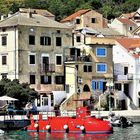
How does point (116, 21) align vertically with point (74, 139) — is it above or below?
above

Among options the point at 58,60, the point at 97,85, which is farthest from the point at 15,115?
the point at 97,85

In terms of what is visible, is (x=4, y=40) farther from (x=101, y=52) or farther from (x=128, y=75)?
(x=128, y=75)

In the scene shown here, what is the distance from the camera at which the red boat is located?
50812 mm

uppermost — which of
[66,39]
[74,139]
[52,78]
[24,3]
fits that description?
[24,3]

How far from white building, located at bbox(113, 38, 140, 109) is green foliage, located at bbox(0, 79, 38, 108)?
604 inches

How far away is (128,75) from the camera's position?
268 ft

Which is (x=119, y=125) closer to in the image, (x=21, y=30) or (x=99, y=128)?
(x=99, y=128)

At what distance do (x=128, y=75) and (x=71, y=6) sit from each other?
253 ft

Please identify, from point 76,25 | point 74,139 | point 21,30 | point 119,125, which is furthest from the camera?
point 76,25

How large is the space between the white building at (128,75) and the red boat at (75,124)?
28131 mm

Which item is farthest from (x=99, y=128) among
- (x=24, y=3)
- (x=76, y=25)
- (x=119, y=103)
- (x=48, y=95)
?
(x=24, y=3)

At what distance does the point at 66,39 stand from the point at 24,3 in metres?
→ 79.8

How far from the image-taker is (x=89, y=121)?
51094mm

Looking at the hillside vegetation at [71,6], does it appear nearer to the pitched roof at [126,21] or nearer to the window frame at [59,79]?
A: the pitched roof at [126,21]
